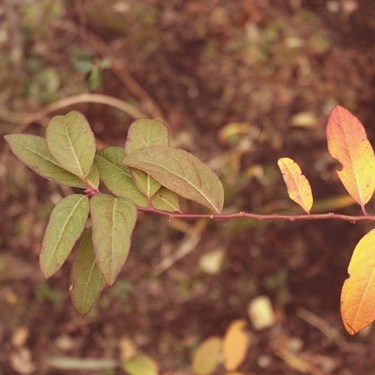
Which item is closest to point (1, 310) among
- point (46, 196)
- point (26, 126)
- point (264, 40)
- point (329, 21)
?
point (46, 196)

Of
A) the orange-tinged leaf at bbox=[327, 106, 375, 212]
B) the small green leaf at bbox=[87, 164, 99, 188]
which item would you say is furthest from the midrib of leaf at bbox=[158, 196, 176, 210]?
the orange-tinged leaf at bbox=[327, 106, 375, 212]

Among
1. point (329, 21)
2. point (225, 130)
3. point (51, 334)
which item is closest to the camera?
point (51, 334)

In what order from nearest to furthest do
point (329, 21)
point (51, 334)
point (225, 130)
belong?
point (51, 334) < point (225, 130) < point (329, 21)

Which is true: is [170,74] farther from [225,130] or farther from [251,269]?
[251,269]

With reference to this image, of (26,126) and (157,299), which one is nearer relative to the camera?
(157,299)

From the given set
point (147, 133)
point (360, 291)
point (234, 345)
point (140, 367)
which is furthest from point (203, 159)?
point (360, 291)

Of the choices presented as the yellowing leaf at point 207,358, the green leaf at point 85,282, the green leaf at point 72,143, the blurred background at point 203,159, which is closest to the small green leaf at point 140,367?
the yellowing leaf at point 207,358
